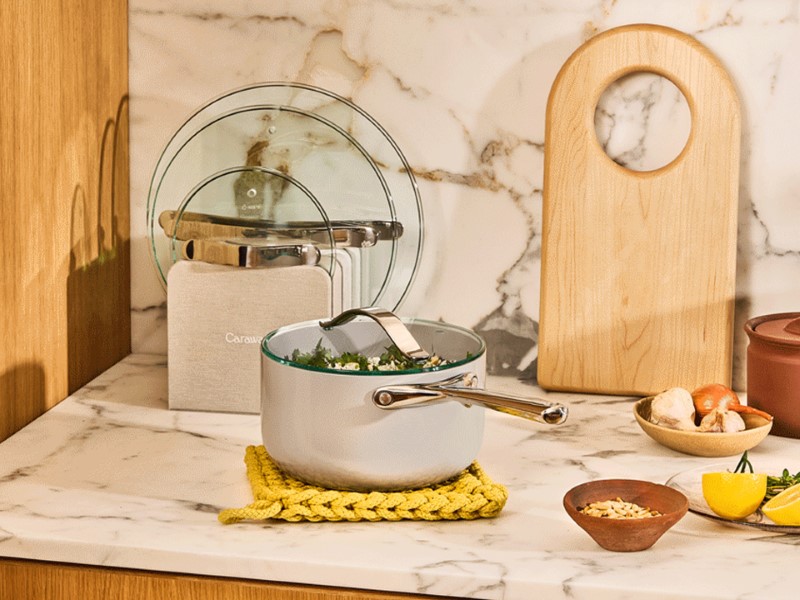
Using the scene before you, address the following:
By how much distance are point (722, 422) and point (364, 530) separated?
1.52 ft

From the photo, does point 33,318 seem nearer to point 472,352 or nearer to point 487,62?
point 472,352

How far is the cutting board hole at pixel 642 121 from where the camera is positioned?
4.75 feet

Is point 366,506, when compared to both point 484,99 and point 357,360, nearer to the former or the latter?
point 357,360

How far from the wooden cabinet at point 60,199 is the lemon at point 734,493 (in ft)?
2.57

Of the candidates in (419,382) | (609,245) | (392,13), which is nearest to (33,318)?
(419,382)

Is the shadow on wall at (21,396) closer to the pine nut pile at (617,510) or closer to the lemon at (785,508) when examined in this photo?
the pine nut pile at (617,510)

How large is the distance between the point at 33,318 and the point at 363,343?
1.33ft

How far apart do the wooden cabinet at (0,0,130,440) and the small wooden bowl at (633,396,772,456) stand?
73cm

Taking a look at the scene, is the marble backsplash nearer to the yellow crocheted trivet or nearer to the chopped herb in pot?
the chopped herb in pot

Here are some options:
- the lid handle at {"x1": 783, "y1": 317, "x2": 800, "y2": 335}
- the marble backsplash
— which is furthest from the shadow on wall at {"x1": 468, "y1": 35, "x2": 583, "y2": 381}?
the lid handle at {"x1": 783, "y1": 317, "x2": 800, "y2": 335}

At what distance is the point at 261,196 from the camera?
137 centimetres

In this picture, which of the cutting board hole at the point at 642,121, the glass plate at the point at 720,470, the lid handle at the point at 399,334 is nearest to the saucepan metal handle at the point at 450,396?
the lid handle at the point at 399,334

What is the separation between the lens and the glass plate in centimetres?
100

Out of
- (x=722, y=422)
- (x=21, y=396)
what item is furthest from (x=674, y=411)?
(x=21, y=396)
